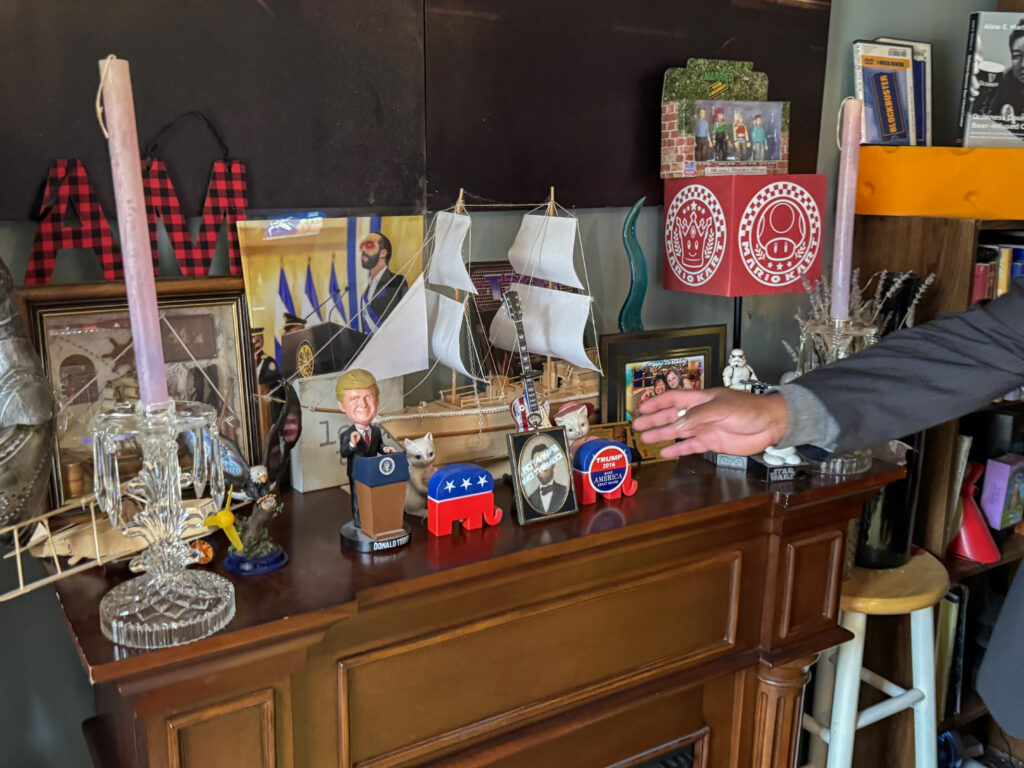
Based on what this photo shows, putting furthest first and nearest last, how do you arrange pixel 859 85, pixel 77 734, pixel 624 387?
pixel 859 85 → pixel 624 387 → pixel 77 734

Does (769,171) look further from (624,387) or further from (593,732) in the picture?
(593,732)

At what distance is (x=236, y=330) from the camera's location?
1238mm

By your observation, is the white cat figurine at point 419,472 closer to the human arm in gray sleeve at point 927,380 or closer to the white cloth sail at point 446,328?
the white cloth sail at point 446,328

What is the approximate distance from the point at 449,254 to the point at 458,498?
14.5 inches

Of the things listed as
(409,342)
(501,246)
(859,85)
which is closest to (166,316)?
(409,342)

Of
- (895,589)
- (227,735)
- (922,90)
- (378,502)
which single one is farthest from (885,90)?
(227,735)

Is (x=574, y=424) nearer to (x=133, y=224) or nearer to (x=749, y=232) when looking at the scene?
(x=749, y=232)

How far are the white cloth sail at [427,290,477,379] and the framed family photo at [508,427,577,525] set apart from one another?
0.17 metres

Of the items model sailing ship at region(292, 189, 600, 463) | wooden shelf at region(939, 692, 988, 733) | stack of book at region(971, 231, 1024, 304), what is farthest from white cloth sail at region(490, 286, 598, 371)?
wooden shelf at region(939, 692, 988, 733)

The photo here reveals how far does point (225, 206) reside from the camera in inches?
48.5

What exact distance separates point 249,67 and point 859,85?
123cm

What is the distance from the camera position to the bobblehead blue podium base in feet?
3.53

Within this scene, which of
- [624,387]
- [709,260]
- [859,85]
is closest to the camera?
[624,387]

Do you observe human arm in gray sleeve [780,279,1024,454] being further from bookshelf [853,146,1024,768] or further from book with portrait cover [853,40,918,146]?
book with portrait cover [853,40,918,146]
